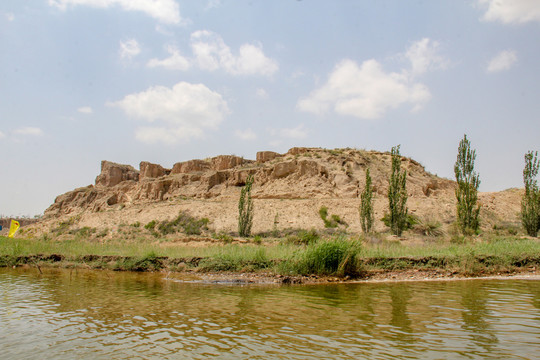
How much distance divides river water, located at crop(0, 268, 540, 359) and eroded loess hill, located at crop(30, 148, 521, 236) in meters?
23.6

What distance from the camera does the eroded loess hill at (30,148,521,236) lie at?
35.4 m

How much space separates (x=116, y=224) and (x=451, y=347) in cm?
3991

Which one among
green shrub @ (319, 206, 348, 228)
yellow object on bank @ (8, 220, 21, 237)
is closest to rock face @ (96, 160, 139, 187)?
yellow object on bank @ (8, 220, 21, 237)

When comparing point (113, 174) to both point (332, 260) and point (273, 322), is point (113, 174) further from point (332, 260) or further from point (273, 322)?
point (273, 322)

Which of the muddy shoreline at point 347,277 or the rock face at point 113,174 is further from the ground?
the rock face at point 113,174

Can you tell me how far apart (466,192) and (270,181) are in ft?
81.9

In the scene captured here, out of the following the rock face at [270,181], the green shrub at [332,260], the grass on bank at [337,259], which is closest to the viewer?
the green shrub at [332,260]

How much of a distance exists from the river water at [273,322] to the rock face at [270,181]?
3111 cm

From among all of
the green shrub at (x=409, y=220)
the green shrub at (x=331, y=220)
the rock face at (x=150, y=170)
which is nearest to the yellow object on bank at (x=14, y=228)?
the green shrub at (x=331, y=220)

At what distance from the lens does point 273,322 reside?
609 cm

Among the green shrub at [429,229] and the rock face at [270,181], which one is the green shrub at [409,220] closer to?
the green shrub at [429,229]

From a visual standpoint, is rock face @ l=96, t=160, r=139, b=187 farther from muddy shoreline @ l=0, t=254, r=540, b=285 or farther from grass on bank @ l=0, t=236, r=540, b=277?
muddy shoreline @ l=0, t=254, r=540, b=285

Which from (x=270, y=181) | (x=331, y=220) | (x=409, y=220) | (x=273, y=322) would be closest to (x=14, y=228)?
(x=331, y=220)

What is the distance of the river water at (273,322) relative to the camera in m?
4.57
